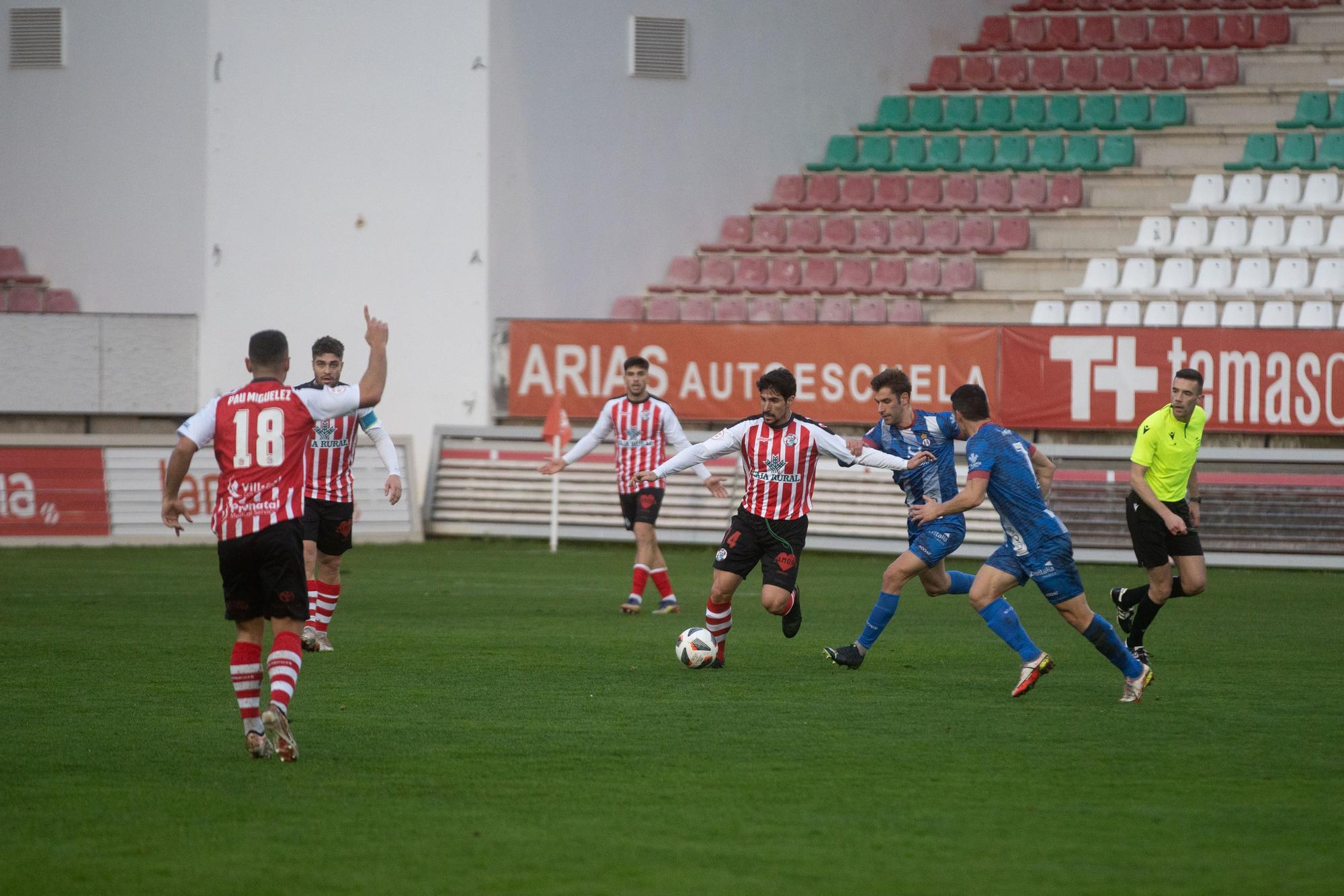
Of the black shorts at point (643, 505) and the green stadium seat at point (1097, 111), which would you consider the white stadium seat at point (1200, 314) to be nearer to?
the green stadium seat at point (1097, 111)

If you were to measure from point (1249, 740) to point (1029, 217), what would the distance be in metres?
17.0

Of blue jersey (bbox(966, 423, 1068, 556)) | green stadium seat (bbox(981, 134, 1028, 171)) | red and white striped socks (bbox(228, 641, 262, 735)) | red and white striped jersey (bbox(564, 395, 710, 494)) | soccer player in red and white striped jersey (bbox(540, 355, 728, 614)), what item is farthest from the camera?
green stadium seat (bbox(981, 134, 1028, 171))

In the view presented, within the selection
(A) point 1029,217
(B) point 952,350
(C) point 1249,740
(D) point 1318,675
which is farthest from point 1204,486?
(C) point 1249,740

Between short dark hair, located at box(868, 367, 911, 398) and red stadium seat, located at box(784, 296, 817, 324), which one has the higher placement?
red stadium seat, located at box(784, 296, 817, 324)

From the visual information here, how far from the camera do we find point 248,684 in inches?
283

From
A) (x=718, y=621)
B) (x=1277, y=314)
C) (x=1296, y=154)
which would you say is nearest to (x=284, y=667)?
(x=718, y=621)

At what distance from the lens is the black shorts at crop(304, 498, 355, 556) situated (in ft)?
36.6

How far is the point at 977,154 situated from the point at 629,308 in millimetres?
6274

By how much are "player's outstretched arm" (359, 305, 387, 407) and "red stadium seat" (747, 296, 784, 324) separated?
15.4 metres

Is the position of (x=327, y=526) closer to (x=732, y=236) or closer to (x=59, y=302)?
(x=732, y=236)

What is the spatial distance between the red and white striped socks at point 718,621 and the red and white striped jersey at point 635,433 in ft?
12.9

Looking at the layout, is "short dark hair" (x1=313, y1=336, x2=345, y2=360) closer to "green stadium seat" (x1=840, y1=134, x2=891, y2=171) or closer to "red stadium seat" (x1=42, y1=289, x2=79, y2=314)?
"red stadium seat" (x1=42, y1=289, x2=79, y2=314)

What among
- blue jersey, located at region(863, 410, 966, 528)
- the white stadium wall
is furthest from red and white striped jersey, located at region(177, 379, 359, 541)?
the white stadium wall

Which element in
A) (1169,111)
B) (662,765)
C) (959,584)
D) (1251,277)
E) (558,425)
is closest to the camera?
(662,765)
